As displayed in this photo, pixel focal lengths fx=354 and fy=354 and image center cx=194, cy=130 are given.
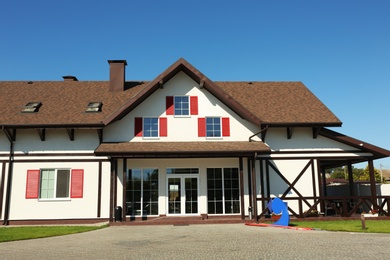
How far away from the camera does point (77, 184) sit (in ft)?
58.2

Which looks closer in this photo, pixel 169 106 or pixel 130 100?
pixel 130 100

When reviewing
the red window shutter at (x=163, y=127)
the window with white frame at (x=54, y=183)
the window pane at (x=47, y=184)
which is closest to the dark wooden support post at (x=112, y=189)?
the window with white frame at (x=54, y=183)

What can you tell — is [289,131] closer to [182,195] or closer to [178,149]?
[178,149]

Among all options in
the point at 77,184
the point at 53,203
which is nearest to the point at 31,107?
the point at 77,184

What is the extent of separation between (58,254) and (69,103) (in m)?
12.7

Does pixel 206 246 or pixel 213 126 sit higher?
pixel 213 126

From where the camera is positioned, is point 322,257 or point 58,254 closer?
point 322,257

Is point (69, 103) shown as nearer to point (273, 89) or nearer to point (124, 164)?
point (124, 164)

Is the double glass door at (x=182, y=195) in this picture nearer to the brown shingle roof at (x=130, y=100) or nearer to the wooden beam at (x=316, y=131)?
the brown shingle roof at (x=130, y=100)

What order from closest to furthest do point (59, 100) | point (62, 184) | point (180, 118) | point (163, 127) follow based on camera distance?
point (62, 184), point (163, 127), point (180, 118), point (59, 100)

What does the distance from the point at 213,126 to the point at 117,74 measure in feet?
24.1

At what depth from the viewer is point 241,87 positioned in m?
22.8

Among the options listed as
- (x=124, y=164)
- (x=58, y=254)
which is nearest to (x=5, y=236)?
(x=58, y=254)

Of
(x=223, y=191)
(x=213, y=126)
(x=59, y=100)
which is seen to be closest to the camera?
(x=223, y=191)
